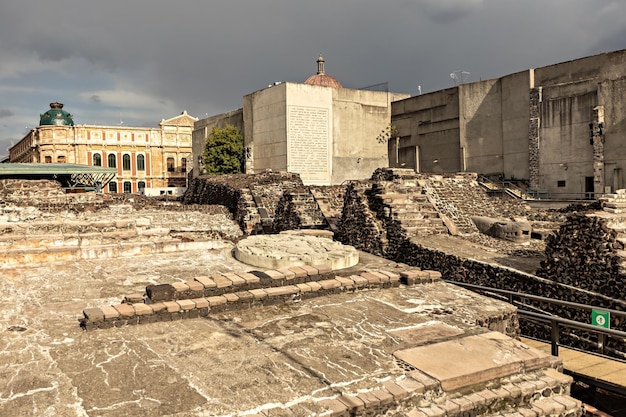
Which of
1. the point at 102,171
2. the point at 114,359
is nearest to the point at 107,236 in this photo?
the point at 114,359

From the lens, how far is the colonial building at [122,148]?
51031 mm

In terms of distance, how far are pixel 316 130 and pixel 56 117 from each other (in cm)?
3843

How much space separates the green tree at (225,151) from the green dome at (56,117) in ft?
95.6

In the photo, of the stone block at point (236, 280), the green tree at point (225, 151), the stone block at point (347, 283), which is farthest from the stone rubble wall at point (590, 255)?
the green tree at point (225, 151)

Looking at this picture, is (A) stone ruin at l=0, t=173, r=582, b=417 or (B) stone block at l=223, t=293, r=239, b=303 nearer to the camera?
(A) stone ruin at l=0, t=173, r=582, b=417

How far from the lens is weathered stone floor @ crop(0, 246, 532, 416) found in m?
3.26

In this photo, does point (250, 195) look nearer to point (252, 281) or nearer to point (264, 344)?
point (252, 281)

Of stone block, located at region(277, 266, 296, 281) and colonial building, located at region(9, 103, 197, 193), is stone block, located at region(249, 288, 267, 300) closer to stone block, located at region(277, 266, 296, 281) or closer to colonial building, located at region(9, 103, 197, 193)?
stone block, located at region(277, 266, 296, 281)

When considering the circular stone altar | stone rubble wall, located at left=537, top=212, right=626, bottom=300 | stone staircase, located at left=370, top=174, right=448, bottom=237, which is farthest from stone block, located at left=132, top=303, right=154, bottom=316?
stone staircase, located at left=370, top=174, right=448, bottom=237

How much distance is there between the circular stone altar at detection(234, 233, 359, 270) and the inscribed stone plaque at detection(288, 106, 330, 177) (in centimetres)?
1940

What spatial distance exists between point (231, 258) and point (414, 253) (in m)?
4.09

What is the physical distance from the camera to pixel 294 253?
812 centimetres

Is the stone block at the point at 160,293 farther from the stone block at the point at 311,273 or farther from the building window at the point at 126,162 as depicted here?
the building window at the point at 126,162

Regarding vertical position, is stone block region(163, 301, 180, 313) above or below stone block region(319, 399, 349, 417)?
above
